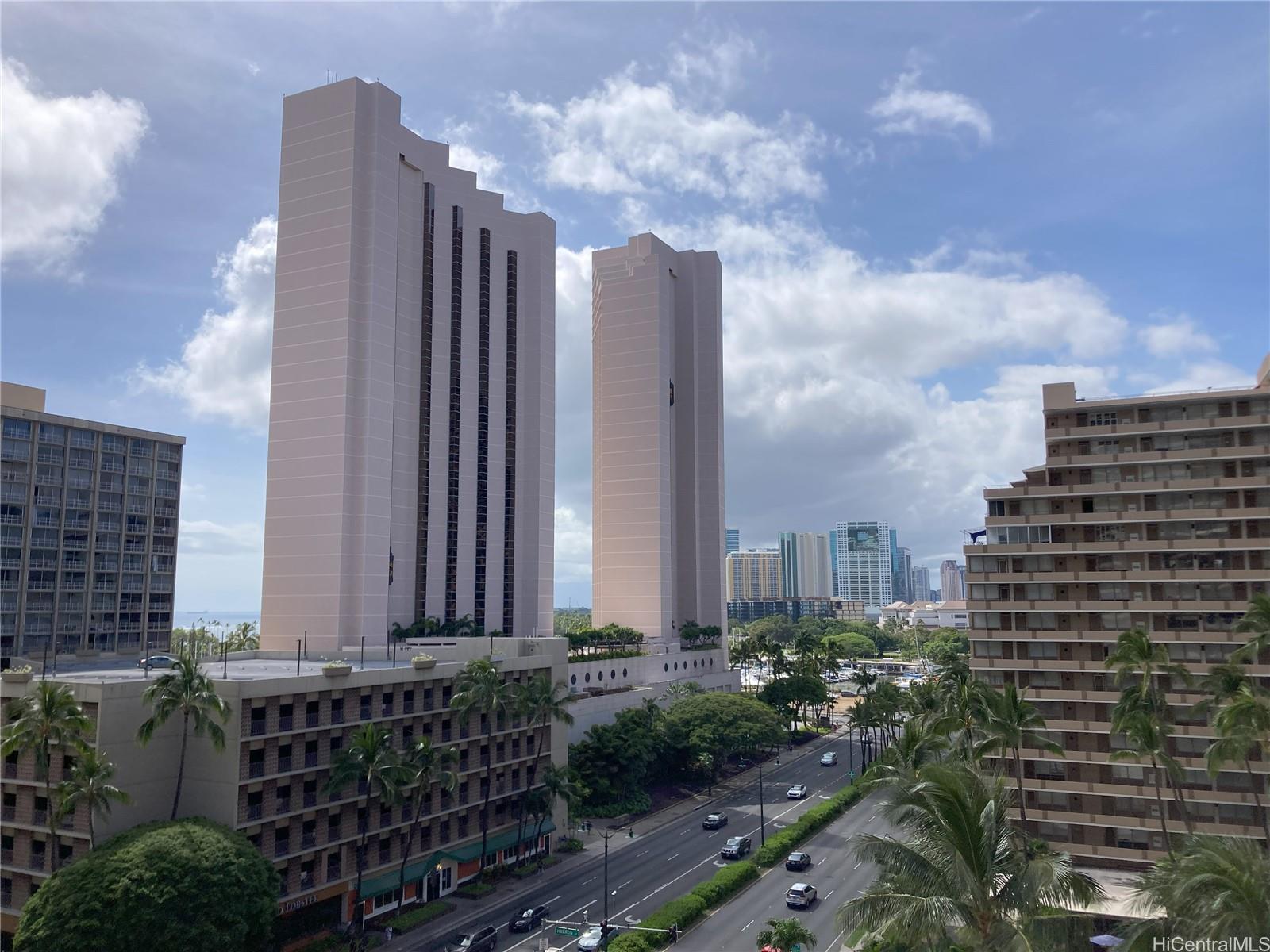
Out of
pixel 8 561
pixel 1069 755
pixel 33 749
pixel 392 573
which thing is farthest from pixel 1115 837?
pixel 8 561

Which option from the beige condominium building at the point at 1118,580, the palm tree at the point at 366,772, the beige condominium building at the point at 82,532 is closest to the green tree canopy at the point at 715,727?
the beige condominium building at the point at 1118,580

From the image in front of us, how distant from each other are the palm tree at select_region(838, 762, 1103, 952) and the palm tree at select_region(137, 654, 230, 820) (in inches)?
1766

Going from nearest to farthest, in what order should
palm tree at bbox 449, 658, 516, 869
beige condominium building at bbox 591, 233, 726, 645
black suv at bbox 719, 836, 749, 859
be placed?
palm tree at bbox 449, 658, 516, 869 → black suv at bbox 719, 836, 749, 859 → beige condominium building at bbox 591, 233, 726, 645

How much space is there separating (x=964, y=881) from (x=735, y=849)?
64.3 m

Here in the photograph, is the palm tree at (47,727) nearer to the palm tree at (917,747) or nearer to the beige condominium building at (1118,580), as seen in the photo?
the palm tree at (917,747)

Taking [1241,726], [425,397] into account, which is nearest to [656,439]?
[425,397]

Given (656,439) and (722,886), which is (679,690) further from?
(722,886)

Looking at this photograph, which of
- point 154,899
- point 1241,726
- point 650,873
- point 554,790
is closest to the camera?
point 154,899

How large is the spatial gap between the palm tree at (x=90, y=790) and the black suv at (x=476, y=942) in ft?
81.0

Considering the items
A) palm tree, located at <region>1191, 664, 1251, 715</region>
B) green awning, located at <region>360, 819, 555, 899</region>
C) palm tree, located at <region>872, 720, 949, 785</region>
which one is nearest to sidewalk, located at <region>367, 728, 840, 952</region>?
green awning, located at <region>360, 819, 555, 899</region>

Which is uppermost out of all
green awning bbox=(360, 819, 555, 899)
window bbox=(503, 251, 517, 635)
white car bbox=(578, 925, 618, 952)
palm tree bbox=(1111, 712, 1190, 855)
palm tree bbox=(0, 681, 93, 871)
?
window bbox=(503, 251, 517, 635)

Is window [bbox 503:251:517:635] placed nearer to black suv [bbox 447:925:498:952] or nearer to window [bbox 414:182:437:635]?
window [bbox 414:182:437:635]

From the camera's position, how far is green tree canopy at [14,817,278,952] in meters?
48.3

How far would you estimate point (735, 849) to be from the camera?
283 feet
